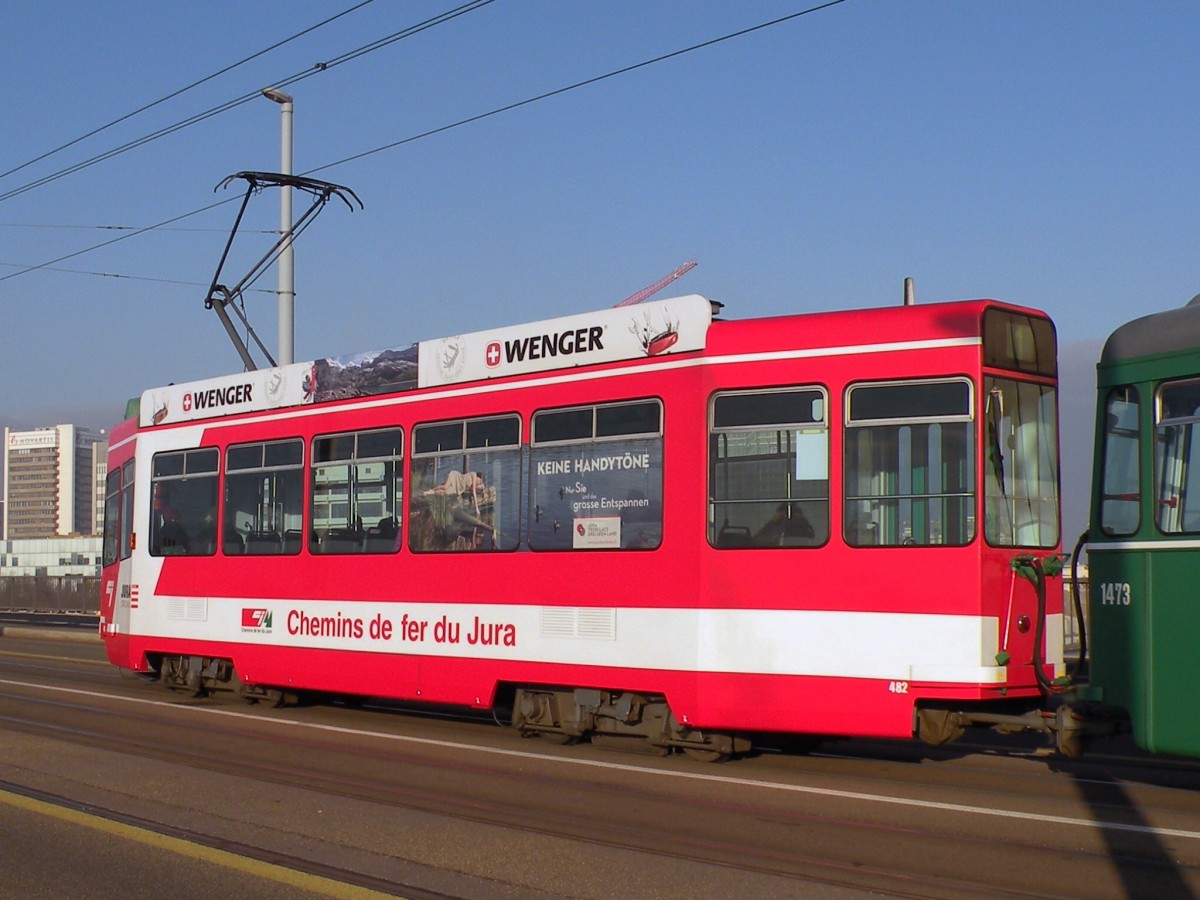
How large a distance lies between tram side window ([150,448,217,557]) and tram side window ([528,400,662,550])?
212 inches

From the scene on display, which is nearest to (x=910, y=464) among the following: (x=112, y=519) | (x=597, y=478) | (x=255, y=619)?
(x=597, y=478)

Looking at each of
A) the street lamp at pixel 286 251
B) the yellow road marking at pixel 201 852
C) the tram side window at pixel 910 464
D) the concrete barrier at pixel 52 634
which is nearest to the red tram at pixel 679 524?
the tram side window at pixel 910 464

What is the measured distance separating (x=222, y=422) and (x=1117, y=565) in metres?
10.2

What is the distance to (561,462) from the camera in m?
11.8

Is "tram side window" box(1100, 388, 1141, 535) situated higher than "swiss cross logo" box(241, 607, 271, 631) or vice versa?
"tram side window" box(1100, 388, 1141, 535)

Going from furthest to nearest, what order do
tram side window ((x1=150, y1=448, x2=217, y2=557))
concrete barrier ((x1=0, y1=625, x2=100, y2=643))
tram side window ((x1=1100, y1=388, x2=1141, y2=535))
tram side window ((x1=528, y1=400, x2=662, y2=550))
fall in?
concrete barrier ((x1=0, y1=625, x2=100, y2=643))
tram side window ((x1=150, y1=448, x2=217, y2=557))
tram side window ((x1=528, y1=400, x2=662, y2=550))
tram side window ((x1=1100, y1=388, x2=1141, y2=535))

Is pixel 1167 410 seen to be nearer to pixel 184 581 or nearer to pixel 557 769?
pixel 557 769

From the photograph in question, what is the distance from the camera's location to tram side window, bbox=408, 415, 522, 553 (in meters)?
12.2

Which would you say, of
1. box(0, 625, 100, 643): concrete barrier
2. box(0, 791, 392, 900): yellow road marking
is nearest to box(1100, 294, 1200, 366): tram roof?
box(0, 791, 392, 900): yellow road marking

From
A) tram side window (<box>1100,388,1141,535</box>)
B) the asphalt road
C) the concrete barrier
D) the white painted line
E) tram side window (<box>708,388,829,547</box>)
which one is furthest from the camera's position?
the concrete barrier

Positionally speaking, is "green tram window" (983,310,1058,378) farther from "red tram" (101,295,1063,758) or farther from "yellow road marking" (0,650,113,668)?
"yellow road marking" (0,650,113,668)

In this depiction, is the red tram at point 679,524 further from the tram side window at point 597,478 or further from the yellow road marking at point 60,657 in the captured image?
the yellow road marking at point 60,657

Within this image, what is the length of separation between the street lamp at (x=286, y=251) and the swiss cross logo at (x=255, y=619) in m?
7.98

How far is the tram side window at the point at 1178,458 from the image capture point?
8742 mm
